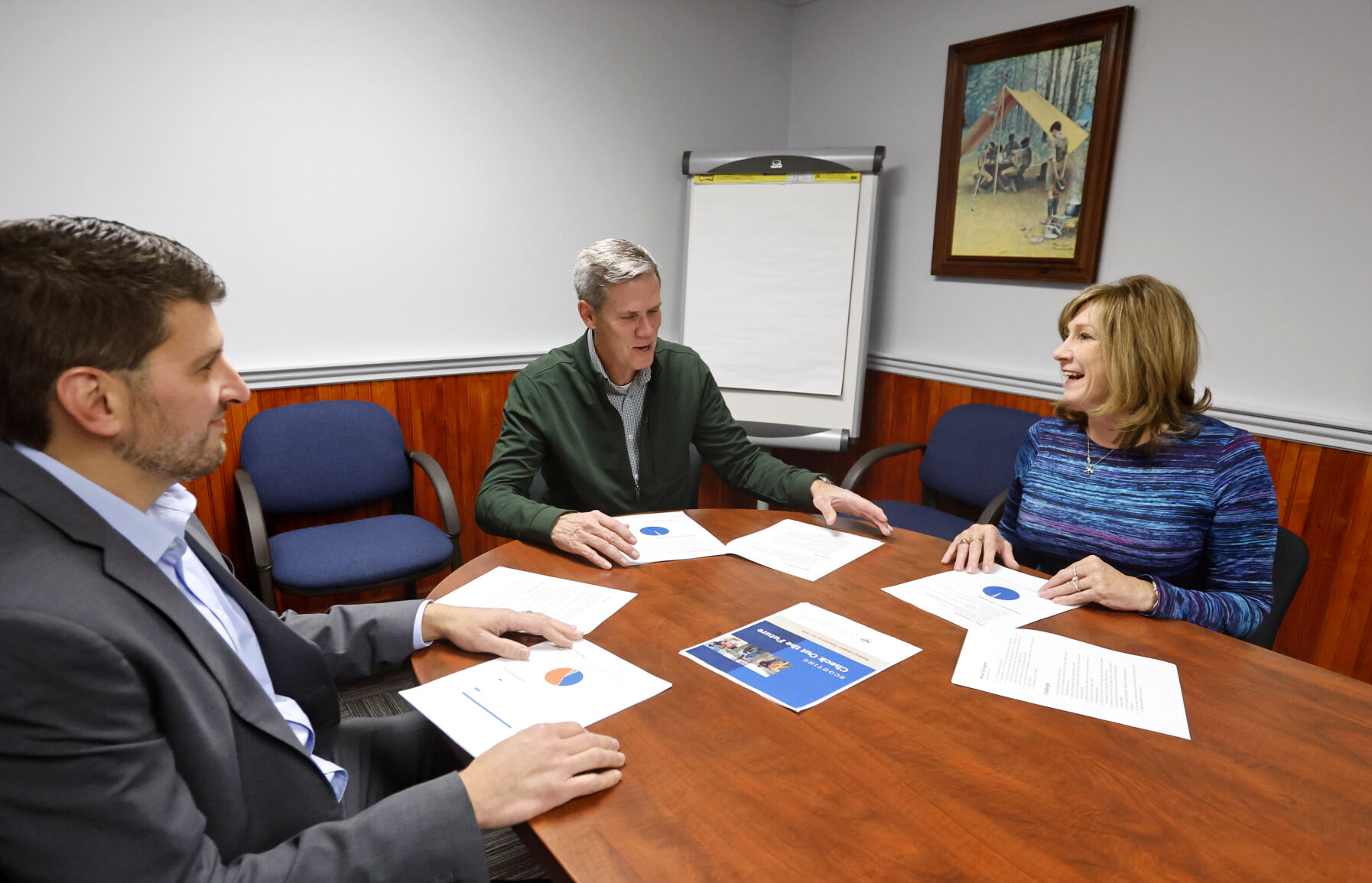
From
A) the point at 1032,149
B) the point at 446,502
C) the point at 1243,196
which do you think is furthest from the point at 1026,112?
the point at 446,502

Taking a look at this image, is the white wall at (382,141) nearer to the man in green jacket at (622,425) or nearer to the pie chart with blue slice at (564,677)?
the man in green jacket at (622,425)

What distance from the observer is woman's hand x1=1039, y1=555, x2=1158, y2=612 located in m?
1.41

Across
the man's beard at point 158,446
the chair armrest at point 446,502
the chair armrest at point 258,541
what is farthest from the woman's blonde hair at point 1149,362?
the chair armrest at point 258,541

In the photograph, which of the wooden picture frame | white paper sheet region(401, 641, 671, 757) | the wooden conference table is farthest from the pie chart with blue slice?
the wooden picture frame

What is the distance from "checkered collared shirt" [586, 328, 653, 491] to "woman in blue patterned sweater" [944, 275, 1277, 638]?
3.20 ft

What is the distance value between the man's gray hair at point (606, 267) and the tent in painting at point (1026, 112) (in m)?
1.88

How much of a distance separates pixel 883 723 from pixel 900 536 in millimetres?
844

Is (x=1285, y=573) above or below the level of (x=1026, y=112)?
below

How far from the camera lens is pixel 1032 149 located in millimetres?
3070

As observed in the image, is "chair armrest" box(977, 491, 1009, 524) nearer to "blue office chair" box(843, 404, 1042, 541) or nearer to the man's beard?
"blue office chair" box(843, 404, 1042, 541)

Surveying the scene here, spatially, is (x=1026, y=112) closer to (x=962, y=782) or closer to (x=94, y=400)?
(x=962, y=782)

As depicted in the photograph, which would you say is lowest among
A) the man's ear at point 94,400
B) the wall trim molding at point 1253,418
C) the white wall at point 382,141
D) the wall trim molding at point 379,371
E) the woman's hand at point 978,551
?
the woman's hand at point 978,551

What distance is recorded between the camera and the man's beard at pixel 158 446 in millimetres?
852

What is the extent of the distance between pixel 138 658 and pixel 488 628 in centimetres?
55
